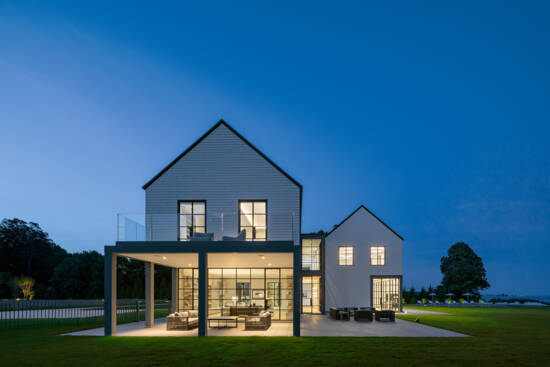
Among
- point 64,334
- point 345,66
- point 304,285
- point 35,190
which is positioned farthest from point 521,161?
point 35,190

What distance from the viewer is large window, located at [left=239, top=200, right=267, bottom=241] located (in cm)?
1631

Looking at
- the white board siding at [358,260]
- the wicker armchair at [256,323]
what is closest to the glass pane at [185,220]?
the wicker armchair at [256,323]

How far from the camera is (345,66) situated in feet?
276

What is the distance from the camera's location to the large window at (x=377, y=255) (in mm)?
25828

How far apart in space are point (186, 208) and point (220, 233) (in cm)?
297

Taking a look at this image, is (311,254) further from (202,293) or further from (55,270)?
(55,270)

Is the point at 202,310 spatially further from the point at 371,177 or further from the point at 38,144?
the point at 371,177

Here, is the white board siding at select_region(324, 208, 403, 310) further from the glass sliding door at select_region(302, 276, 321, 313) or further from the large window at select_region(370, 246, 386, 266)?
the glass sliding door at select_region(302, 276, 321, 313)

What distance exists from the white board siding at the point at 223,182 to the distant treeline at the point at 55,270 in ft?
74.4

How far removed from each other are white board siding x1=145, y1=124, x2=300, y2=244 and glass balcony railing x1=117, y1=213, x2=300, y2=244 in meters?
0.54

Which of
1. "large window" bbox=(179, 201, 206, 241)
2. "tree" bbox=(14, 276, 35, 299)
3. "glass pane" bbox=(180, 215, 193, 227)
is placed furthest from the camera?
"tree" bbox=(14, 276, 35, 299)

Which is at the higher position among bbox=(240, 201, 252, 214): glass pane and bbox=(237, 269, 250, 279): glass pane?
bbox=(240, 201, 252, 214): glass pane

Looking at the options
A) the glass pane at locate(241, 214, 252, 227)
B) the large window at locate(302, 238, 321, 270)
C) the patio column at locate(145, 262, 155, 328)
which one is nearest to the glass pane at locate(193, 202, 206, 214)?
the glass pane at locate(241, 214, 252, 227)

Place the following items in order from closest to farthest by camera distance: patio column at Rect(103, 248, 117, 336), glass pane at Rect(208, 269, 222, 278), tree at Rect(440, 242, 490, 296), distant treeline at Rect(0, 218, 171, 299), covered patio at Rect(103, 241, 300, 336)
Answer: patio column at Rect(103, 248, 117, 336) < covered patio at Rect(103, 241, 300, 336) < glass pane at Rect(208, 269, 222, 278) < distant treeline at Rect(0, 218, 171, 299) < tree at Rect(440, 242, 490, 296)
